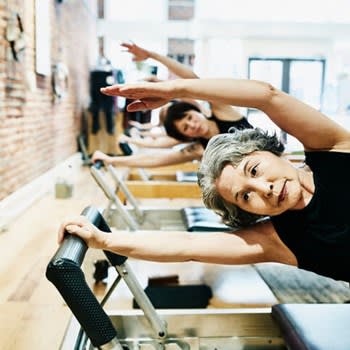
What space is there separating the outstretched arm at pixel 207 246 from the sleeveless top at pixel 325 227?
51 millimetres

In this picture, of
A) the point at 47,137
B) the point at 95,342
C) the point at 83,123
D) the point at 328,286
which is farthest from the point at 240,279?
the point at 83,123

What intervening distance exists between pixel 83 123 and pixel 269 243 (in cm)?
718

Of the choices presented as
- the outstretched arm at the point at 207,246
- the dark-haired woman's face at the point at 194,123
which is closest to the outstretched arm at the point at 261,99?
the outstretched arm at the point at 207,246

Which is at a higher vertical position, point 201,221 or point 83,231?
point 83,231

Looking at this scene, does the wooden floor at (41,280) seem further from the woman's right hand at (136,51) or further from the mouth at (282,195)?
the woman's right hand at (136,51)

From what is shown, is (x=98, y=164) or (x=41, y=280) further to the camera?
(x=98, y=164)

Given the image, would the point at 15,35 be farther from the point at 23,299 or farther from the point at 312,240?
the point at 312,240

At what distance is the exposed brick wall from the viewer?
3.94 m

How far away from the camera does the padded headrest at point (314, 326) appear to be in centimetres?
156

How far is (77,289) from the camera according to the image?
1.14 meters

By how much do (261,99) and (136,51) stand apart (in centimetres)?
133

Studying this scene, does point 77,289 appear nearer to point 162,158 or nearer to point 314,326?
point 314,326

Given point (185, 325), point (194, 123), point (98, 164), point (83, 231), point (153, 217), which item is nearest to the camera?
point (83, 231)

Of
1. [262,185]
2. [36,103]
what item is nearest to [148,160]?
[36,103]
